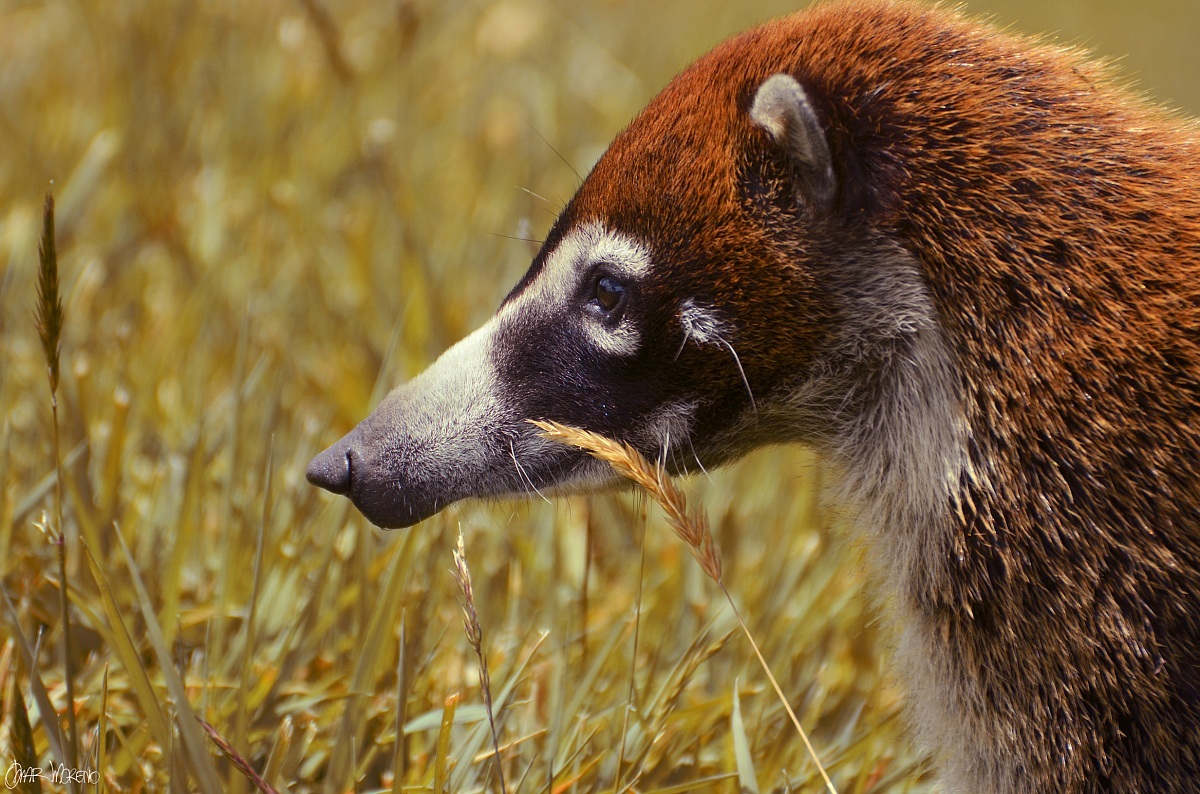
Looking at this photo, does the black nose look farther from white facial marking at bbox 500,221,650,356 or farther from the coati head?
white facial marking at bbox 500,221,650,356

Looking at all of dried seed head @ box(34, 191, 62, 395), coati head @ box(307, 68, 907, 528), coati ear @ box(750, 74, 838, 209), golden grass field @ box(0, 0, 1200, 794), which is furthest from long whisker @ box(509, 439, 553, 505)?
dried seed head @ box(34, 191, 62, 395)

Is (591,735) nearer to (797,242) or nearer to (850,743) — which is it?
(850,743)

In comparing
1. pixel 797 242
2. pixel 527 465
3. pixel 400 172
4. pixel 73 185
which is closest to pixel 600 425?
pixel 527 465

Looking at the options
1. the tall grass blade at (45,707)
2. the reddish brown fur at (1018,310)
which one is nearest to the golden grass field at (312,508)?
the tall grass blade at (45,707)

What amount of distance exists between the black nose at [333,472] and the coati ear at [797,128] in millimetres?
1070

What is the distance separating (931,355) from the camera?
2.26 meters

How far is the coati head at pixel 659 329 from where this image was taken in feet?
7.72

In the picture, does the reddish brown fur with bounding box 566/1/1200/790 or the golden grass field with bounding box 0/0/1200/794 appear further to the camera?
the golden grass field with bounding box 0/0/1200/794

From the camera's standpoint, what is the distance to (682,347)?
7.82ft

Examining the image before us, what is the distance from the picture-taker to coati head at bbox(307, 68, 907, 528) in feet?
7.72

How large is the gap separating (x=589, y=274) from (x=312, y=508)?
1.12 m

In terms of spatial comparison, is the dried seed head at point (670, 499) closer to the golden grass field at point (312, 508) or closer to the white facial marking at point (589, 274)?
the golden grass field at point (312, 508)

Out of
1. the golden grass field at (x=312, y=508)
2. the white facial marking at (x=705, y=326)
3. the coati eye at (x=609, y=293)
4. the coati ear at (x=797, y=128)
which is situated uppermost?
the coati ear at (x=797, y=128)

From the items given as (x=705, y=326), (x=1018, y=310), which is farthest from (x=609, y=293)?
(x=1018, y=310)
